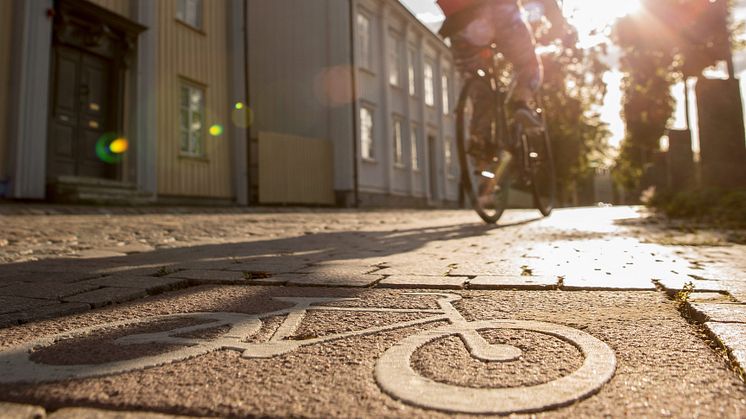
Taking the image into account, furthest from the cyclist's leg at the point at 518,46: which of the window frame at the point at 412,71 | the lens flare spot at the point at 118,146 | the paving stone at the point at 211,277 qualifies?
the window frame at the point at 412,71

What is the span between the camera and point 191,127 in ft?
40.6

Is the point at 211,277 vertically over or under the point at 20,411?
over

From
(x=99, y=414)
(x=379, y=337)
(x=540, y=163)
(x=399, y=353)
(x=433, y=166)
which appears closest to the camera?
(x=99, y=414)

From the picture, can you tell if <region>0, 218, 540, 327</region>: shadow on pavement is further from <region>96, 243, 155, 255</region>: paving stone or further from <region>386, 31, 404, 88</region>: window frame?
<region>386, 31, 404, 88</region>: window frame

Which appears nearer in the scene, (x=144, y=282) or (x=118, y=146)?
(x=144, y=282)

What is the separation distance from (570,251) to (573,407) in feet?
8.39

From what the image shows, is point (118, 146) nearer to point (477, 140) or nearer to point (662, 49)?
point (477, 140)

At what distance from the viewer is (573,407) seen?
87 cm

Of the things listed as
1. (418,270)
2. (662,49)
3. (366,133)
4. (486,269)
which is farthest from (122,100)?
(662,49)

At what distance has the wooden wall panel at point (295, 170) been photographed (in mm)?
14500

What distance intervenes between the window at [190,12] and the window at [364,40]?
20.3 feet

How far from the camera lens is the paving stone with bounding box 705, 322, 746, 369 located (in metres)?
1.09

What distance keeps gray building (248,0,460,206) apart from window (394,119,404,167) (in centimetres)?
4

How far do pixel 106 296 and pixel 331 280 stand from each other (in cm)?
78
